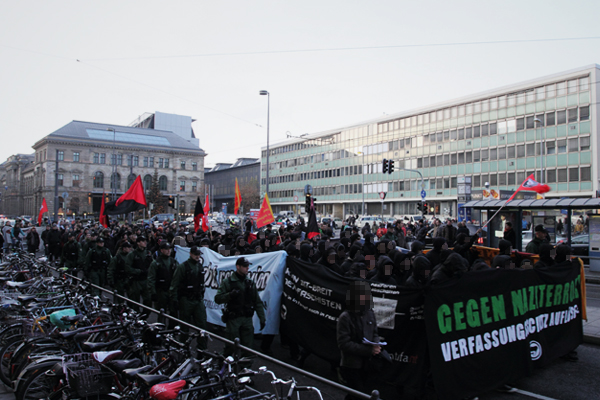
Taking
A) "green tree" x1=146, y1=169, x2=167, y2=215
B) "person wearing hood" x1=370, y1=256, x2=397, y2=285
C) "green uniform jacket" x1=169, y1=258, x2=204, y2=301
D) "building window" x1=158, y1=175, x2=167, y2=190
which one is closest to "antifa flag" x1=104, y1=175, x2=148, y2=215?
"green uniform jacket" x1=169, y1=258, x2=204, y2=301

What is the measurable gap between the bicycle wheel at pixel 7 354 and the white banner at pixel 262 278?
11.5 feet

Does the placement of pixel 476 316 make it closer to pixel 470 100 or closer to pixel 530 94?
pixel 530 94

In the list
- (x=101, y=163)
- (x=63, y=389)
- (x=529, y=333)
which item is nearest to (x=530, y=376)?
(x=529, y=333)

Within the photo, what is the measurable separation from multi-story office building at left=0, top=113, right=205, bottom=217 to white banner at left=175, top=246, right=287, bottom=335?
79418 mm

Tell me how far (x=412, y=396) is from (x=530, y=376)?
70.8 inches

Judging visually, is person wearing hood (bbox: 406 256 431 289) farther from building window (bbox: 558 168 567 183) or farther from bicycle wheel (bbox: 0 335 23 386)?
building window (bbox: 558 168 567 183)

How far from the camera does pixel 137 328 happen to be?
5.55m

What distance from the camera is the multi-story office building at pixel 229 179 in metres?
107

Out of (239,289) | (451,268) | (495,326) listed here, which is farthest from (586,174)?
(239,289)

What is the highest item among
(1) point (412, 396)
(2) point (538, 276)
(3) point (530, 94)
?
(3) point (530, 94)

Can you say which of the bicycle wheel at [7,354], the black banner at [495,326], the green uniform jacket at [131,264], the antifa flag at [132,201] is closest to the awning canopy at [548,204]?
the black banner at [495,326]

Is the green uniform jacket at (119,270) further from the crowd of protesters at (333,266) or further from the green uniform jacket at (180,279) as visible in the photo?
the green uniform jacket at (180,279)

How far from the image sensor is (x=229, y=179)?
119 metres

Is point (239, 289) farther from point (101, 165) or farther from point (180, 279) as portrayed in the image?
point (101, 165)
